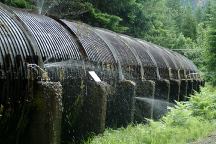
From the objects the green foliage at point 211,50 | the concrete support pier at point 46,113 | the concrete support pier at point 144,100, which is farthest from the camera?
the green foliage at point 211,50

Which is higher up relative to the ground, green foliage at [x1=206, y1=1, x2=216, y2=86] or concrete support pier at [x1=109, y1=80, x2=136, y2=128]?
green foliage at [x1=206, y1=1, x2=216, y2=86]

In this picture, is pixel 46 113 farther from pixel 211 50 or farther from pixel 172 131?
pixel 211 50

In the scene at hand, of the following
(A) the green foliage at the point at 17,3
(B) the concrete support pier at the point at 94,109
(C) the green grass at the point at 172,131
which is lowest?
(C) the green grass at the point at 172,131

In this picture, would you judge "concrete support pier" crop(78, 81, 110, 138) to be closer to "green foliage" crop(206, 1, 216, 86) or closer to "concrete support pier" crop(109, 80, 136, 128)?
"concrete support pier" crop(109, 80, 136, 128)

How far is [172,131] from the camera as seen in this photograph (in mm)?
11469

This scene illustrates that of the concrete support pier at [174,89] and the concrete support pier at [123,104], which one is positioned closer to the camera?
the concrete support pier at [123,104]

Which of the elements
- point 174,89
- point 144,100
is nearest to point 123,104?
point 144,100

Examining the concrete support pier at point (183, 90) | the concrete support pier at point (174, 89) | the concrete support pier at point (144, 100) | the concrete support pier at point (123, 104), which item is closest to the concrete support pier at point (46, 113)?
the concrete support pier at point (123, 104)

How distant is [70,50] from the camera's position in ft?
39.5

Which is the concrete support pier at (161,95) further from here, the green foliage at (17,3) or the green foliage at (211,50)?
the green foliage at (211,50)

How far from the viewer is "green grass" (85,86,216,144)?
10711 millimetres

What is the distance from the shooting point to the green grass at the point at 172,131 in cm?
1071

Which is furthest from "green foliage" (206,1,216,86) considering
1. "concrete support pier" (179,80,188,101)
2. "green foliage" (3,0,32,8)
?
"green foliage" (3,0,32,8)

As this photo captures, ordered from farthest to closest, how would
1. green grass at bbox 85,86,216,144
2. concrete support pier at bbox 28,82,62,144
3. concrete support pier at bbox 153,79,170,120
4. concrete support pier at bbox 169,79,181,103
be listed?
concrete support pier at bbox 169,79,181,103 → concrete support pier at bbox 153,79,170,120 → green grass at bbox 85,86,216,144 → concrete support pier at bbox 28,82,62,144
